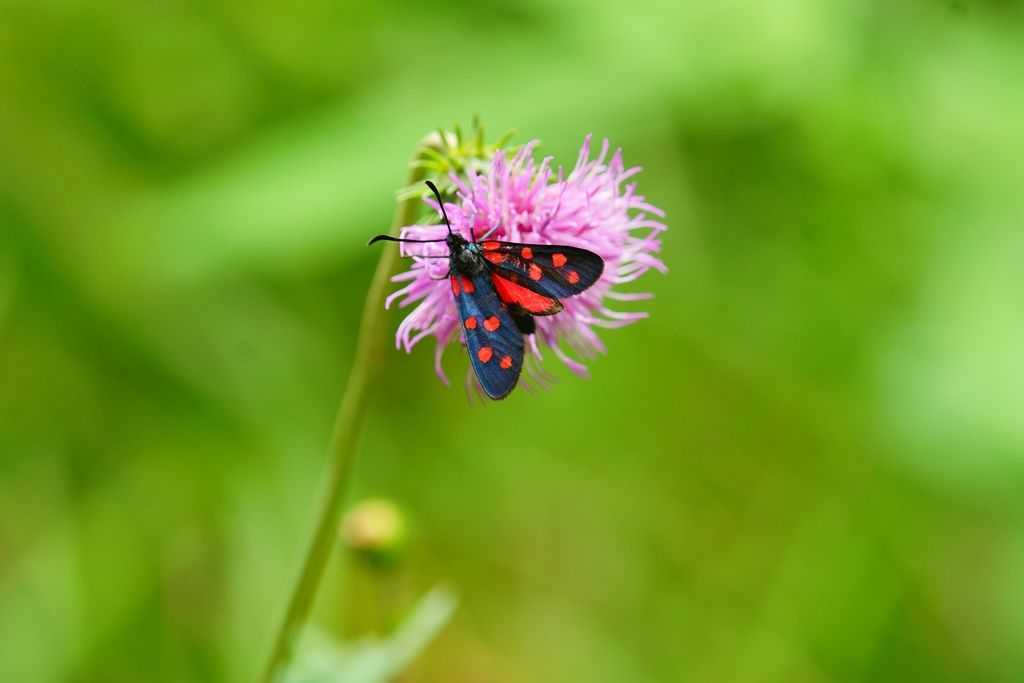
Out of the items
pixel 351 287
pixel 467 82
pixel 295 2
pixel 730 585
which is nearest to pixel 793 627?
pixel 730 585

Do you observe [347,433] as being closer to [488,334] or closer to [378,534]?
[488,334]

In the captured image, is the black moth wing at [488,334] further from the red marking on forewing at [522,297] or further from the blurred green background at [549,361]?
the blurred green background at [549,361]

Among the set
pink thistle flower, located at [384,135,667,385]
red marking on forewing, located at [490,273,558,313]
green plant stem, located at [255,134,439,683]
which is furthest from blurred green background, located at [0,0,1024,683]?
red marking on forewing, located at [490,273,558,313]

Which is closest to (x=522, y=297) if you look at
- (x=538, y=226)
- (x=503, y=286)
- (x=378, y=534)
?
(x=503, y=286)

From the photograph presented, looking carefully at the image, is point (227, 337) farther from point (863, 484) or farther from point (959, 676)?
point (959, 676)

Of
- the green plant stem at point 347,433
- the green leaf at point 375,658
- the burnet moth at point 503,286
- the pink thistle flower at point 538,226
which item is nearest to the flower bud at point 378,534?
the green leaf at point 375,658

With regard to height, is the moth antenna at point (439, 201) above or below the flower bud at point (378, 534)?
above

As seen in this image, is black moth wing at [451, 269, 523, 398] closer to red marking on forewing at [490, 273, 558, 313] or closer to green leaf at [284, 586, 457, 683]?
red marking on forewing at [490, 273, 558, 313]

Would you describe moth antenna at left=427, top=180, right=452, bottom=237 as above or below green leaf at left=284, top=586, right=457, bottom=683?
above
